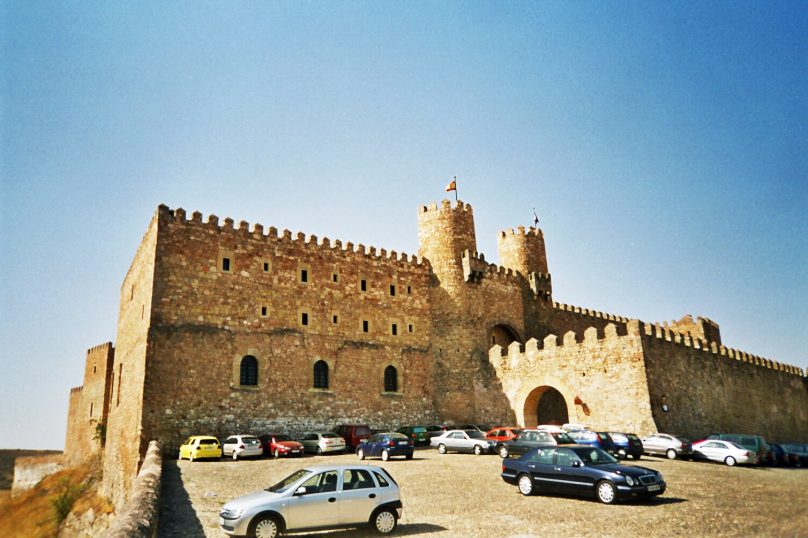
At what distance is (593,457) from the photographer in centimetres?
1270

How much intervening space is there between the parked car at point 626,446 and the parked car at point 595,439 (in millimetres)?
463

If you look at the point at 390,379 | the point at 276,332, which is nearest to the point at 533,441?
the point at 390,379

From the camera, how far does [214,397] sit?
2378cm

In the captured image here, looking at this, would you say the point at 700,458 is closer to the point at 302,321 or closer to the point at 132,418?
the point at 302,321

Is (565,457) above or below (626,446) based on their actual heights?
above

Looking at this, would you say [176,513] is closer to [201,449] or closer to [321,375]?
[201,449]

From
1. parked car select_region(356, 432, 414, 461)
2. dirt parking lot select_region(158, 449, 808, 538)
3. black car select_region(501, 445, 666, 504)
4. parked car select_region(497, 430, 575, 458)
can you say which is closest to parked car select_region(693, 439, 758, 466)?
dirt parking lot select_region(158, 449, 808, 538)

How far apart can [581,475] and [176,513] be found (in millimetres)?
8508

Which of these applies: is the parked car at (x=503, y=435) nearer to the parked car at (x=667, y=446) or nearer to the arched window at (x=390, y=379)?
the parked car at (x=667, y=446)

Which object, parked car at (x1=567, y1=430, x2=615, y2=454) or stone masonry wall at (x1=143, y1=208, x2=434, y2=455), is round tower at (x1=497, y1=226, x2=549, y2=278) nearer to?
stone masonry wall at (x1=143, y1=208, x2=434, y2=455)

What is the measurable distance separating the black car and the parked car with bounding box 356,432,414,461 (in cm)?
700

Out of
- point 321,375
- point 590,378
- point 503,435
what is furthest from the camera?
point 321,375

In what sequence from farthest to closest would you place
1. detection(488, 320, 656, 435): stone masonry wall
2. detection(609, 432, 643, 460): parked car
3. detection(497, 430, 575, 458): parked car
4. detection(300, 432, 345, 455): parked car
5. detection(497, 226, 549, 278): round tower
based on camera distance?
detection(497, 226, 549, 278): round tower → detection(488, 320, 656, 435): stone masonry wall → detection(300, 432, 345, 455): parked car → detection(609, 432, 643, 460): parked car → detection(497, 430, 575, 458): parked car

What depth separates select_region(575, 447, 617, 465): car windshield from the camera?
41.1 feet
